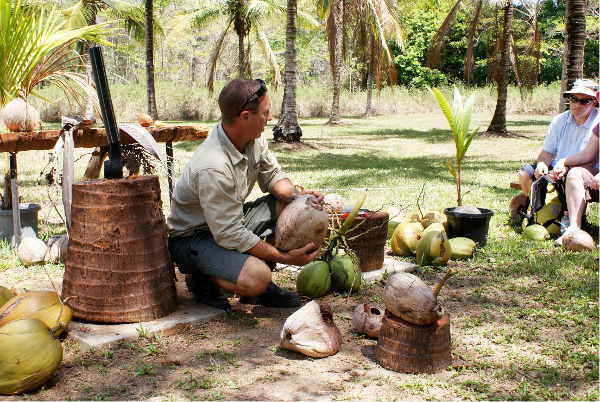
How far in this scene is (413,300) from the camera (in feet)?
9.03

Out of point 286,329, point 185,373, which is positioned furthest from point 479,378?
point 185,373

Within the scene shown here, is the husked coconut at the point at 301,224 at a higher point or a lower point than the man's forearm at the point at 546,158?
lower

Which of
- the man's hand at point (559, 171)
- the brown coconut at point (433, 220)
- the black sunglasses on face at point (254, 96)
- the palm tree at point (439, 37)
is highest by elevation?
the palm tree at point (439, 37)

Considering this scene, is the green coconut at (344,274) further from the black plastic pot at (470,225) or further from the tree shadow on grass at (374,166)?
the tree shadow on grass at (374,166)

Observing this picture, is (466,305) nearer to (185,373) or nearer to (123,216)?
(185,373)

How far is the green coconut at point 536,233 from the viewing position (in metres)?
5.38

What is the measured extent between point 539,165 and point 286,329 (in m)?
3.47

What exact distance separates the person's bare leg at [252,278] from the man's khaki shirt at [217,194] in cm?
9

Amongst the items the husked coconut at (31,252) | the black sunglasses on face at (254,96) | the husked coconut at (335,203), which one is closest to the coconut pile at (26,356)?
the black sunglasses on face at (254,96)

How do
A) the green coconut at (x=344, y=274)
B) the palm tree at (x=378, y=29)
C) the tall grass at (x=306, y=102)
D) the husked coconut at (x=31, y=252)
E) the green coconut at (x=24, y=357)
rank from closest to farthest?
the green coconut at (x=24, y=357), the green coconut at (x=344, y=274), the husked coconut at (x=31, y=252), the palm tree at (x=378, y=29), the tall grass at (x=306, y=102)

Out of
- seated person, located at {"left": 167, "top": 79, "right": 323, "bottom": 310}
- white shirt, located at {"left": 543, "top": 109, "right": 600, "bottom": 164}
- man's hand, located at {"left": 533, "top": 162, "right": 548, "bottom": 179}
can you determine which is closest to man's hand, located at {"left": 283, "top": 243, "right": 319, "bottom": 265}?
seated person, located at {"left": 167, "top": 79, "right": 323, "bottom": 310}

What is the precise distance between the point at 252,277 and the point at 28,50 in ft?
10.7

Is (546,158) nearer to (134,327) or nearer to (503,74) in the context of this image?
(134,327)

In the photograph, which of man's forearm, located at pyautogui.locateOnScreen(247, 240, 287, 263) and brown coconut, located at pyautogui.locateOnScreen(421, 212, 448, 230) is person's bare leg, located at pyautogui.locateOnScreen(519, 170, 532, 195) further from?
man's forearm, located at pyautogui.locateOnScreen(247, 240, 287, 263)
